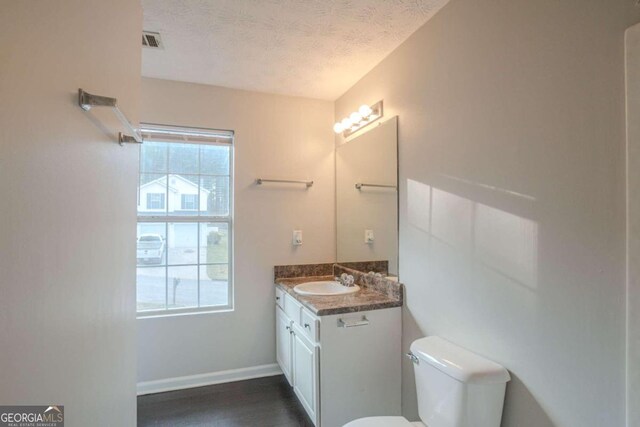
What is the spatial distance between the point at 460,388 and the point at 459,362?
10cm

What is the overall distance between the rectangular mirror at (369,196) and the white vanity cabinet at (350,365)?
41 cm

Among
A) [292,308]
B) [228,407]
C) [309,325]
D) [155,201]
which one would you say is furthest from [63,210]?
[228,407]

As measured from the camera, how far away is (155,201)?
267cm

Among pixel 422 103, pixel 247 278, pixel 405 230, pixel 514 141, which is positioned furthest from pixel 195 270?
pixel 514 141

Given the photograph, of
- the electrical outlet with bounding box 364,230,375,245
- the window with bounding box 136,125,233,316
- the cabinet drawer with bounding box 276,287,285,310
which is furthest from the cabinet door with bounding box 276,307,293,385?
the electrical outlet with bounding box 364,230,375,245

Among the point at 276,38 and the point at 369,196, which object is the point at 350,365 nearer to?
the point at 369,196

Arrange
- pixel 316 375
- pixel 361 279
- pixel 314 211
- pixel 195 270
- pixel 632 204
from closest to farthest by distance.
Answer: pixel 632 204 < pixel 316 375 < pixel 361 279 < pixel 195 270 < pixel 314 211

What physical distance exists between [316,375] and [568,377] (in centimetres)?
124

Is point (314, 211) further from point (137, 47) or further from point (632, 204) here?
point (632, 204)

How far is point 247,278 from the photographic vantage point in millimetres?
2812

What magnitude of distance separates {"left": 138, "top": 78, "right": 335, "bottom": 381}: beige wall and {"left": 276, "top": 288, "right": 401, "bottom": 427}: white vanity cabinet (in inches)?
33.3

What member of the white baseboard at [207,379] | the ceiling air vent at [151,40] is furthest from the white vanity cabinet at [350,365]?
the ceiling air vent at [151,40]

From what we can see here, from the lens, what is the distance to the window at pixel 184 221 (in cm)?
265

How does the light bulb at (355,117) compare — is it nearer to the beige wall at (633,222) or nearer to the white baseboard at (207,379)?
the beige wall at (633,222)
